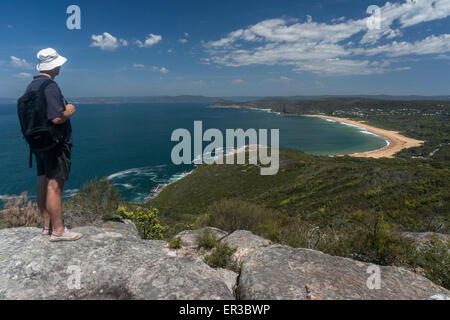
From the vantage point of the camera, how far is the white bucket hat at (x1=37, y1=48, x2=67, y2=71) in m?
3.66

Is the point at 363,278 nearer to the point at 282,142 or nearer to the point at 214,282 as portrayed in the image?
the point at 214,282

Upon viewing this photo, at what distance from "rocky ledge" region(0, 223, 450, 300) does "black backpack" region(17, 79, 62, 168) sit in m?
1.78

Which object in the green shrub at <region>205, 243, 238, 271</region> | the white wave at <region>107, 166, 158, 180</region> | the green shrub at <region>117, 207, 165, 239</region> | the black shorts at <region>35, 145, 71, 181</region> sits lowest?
the white wave at <region>107, 166, 158, 180</region>

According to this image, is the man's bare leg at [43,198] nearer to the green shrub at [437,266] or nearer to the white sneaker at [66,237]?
the white sneaker at [66,237]

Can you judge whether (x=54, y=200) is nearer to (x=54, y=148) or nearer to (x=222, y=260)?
(x=54, y=148)

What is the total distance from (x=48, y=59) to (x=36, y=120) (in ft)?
3.77

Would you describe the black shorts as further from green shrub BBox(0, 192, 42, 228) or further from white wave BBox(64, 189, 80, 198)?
white wave BBox(64, 189, 80, 198)

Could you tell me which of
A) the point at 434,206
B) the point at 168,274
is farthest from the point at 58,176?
the point at 434,206

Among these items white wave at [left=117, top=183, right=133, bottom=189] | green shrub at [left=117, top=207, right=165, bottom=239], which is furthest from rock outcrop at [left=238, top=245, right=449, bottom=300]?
white wave at [left=117, top=183, right=133, bottom=189]

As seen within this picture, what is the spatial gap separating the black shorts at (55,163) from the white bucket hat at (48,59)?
1.32 metres

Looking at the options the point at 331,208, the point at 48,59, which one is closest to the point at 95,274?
the point at 48,59

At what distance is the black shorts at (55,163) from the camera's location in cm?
360

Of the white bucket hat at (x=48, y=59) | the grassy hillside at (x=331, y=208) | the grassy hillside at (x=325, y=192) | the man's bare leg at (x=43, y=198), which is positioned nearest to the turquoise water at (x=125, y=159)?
the grassy hillside at (x=331, y=208)

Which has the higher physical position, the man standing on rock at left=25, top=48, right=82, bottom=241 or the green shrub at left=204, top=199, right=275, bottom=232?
the man standing on rock at left=25, top=48, right=82, bottom=241
